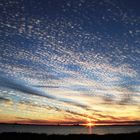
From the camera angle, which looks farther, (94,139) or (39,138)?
(94,139)

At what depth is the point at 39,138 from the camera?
3634 cm

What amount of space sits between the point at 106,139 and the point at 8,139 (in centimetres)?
1206

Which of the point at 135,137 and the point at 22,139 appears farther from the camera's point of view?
the point at 135,137

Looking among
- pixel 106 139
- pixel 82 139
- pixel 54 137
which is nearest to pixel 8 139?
pixel 54 137

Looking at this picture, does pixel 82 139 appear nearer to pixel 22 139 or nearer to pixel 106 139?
pixel 106 139

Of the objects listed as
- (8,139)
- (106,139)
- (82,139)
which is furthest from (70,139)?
(8,139)

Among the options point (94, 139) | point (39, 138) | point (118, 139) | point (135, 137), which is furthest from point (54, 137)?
point (135, 137)

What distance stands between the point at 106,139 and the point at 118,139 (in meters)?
1.51

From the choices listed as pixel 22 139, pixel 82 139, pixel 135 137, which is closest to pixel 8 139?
pixel 22 139

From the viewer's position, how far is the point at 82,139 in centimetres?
3772

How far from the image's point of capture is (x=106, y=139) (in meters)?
38.2

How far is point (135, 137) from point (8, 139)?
621 inches

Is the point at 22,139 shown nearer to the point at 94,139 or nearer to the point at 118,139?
the point at 94,139

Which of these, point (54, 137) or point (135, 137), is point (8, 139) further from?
point (135, 137)
